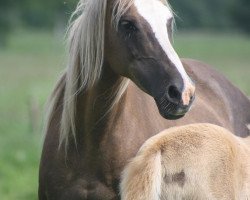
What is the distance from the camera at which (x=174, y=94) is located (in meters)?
5.27

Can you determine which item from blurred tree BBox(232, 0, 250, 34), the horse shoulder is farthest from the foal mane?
blurred tree BBox(232, 0, 250, 34)

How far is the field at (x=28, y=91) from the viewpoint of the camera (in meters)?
10.2

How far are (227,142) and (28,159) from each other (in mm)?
6208

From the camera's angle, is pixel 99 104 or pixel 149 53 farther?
pixel 99 104

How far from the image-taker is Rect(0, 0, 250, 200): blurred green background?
35.3 feet

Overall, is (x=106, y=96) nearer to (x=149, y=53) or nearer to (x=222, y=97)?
(x=149, y=53)

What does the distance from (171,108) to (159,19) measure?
672 millimetres

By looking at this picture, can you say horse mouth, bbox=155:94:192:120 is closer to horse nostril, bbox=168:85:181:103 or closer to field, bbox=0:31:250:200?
horse nostril, bbox=168:85:181:103

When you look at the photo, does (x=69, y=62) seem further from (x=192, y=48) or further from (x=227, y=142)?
(x=192, y=48)

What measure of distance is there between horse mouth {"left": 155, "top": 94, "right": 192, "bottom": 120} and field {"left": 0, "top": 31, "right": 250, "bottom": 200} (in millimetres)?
1440

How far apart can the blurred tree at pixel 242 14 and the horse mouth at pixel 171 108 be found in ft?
186

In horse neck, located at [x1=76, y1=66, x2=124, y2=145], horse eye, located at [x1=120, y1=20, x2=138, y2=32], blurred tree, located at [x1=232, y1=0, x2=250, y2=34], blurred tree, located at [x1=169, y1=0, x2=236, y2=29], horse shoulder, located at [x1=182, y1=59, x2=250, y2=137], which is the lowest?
blurred tree, located at [x1=169, y1=0, x2=236, y2=29]

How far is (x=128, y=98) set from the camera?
6047mm

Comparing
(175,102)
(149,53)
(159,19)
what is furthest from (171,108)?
(159,19)
